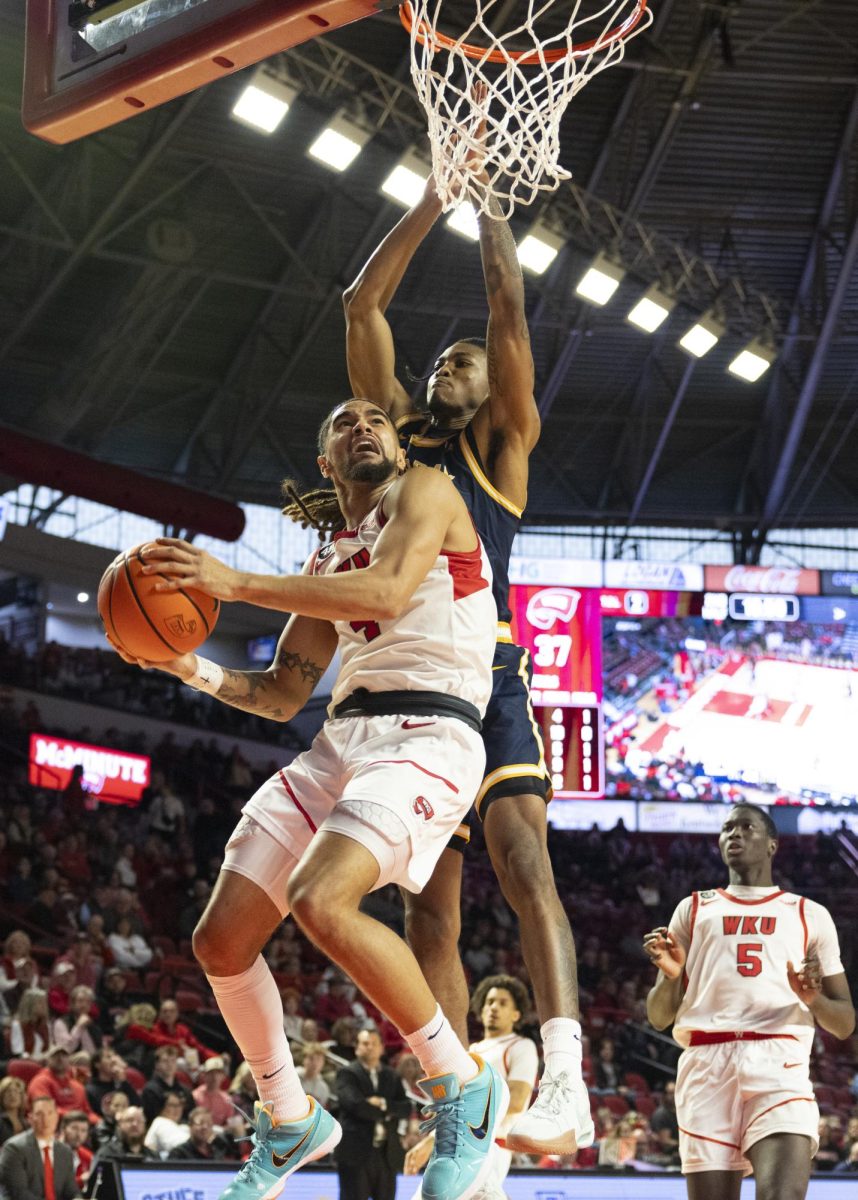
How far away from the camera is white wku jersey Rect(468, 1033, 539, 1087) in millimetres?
7332

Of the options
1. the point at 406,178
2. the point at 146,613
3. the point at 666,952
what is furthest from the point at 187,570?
the point at 406,178

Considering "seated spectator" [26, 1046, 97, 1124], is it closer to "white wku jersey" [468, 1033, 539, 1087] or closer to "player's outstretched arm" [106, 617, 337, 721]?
"white wku jersey" [468, 1033, 539, 1087]

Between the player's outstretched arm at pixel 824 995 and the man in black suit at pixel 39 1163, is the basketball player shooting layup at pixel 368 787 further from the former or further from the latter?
the man in black suit at pixel 39 1163

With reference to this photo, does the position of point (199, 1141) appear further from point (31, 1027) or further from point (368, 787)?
point (368, 787)

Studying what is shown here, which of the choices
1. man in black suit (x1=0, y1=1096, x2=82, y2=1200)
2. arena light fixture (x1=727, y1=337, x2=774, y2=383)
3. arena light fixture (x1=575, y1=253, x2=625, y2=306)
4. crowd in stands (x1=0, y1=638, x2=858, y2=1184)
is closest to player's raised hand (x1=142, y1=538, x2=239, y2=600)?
crowd in stands (x1=0, y1=638, x2=858, y2=1184)

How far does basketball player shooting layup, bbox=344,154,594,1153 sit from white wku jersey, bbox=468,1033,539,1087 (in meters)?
2.73

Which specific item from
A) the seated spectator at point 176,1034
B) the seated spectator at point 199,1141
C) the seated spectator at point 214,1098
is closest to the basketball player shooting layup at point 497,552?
the seated spectator at point 199,1141

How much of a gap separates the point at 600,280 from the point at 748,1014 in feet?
39.4

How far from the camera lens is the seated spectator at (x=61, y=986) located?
12453 millimetres

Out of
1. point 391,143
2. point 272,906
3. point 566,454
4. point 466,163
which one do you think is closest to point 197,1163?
point 272,906

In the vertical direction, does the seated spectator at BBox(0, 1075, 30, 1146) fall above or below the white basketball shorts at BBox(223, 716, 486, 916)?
below

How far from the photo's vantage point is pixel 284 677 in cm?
472

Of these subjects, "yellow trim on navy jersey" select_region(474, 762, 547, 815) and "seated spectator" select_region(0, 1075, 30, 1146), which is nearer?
"yellow trim on navy jersey" select_region(474, 762, 547, 815)

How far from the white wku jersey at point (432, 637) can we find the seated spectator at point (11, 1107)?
6082 millimetres
